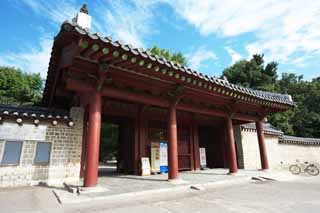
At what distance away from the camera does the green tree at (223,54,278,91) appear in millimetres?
26562

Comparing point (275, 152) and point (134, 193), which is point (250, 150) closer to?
point (275, 152)

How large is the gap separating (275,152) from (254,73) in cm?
1598

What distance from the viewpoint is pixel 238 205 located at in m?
3.84

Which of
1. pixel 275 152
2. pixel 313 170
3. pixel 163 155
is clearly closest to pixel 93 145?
pixel 163 155

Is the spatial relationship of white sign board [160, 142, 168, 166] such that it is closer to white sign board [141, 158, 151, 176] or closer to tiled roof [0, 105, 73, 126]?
white sign board [141, 158, 151, 176]

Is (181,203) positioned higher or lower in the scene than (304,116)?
lower

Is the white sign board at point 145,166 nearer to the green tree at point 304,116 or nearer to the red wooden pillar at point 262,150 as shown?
the red wooden pillar at point 262,150

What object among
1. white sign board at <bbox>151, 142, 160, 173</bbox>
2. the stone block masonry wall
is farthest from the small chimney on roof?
white sign board at <bbox>151, 142, 160, 173</bbox>

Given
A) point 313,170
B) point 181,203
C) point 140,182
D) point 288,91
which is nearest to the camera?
point 181,203

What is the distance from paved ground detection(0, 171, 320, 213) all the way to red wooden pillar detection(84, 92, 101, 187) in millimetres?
789

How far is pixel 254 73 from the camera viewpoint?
2659cm

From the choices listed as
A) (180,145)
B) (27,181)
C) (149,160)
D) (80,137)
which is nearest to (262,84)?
(180,145)

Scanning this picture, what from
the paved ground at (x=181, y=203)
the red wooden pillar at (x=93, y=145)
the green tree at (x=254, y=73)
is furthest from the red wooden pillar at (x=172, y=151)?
the green tree at (x=254, y=73)

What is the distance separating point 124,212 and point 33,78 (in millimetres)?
23370
